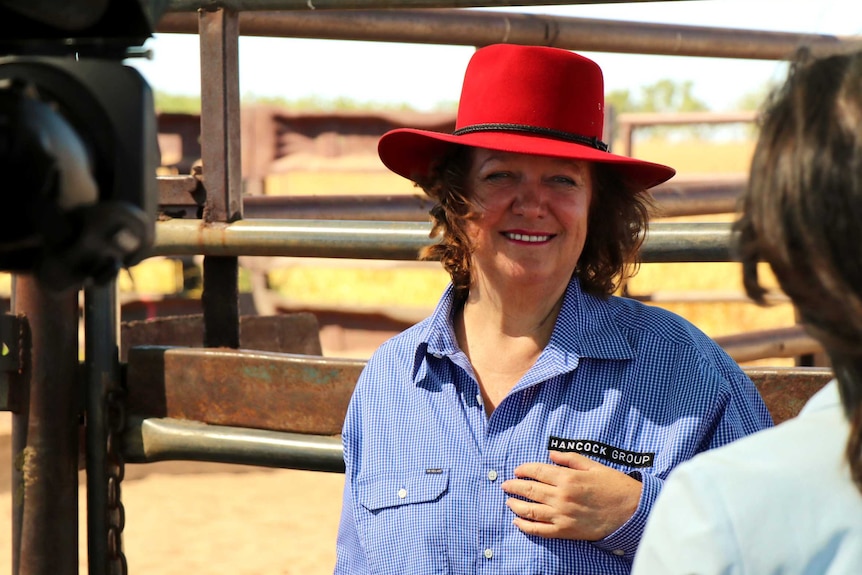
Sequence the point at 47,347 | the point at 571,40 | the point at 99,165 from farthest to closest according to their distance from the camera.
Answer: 1. the point at 571,40
2. the point at 47,347
3. the point at 99,165

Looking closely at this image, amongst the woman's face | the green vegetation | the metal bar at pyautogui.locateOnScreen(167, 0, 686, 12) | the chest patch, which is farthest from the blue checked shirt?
the green vegetation

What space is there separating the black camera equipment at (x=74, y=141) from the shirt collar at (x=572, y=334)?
0.95m

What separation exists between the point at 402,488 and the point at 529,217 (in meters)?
0.57

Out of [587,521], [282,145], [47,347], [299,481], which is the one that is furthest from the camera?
[282,145]

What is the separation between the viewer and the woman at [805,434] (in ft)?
3.01

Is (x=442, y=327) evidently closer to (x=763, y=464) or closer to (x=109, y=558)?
(x=109, y=558)

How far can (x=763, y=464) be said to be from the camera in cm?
94

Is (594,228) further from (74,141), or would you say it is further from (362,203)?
(74,141)

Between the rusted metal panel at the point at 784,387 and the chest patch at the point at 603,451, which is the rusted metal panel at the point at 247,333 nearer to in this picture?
the chest patch at the point at 603,451

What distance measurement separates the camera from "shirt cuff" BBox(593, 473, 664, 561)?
1.82 meters

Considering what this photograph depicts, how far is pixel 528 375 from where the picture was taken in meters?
1.99

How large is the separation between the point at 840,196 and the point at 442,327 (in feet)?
4.22

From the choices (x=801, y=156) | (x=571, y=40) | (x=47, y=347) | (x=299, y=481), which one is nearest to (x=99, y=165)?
(x=801, y=156)

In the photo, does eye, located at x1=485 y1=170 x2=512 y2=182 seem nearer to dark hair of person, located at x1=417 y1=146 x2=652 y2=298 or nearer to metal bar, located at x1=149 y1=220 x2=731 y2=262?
dark hair of person, located at x1=417 y1=146 x2=652 y2=298
